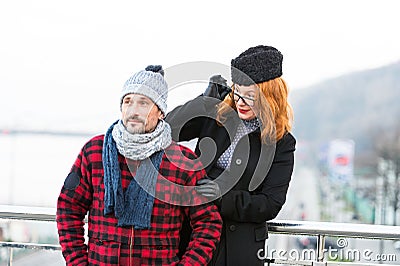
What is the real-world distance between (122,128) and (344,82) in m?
31.7

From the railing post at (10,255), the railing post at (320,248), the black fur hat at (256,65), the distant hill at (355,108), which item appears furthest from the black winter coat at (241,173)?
the distant hill at (355,108)

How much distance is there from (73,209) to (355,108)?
35.7 metres

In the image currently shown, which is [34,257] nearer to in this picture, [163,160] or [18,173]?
[163,160]

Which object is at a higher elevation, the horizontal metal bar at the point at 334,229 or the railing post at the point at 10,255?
the horizontal metal bar at the point at 334,229

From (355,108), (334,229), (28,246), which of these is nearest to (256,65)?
(334,229)

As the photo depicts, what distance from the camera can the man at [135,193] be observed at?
147cm

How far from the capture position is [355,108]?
35.9 metres

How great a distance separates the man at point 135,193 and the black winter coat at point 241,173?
0.39ft

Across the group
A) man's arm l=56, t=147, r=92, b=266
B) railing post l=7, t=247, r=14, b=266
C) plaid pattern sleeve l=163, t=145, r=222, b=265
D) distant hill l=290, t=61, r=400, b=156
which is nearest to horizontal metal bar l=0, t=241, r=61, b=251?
railing post l=7, t=247, r=14, b=266

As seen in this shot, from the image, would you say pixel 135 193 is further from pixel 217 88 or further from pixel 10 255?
pixel 10 255

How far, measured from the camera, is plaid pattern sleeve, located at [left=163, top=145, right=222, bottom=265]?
1.53 meters

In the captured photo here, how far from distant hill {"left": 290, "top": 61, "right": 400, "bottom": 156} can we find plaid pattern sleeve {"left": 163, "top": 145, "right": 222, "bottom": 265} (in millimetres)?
26213

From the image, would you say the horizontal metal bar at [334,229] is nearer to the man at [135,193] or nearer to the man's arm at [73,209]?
the man at [135,193]

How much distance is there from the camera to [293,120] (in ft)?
5.50
